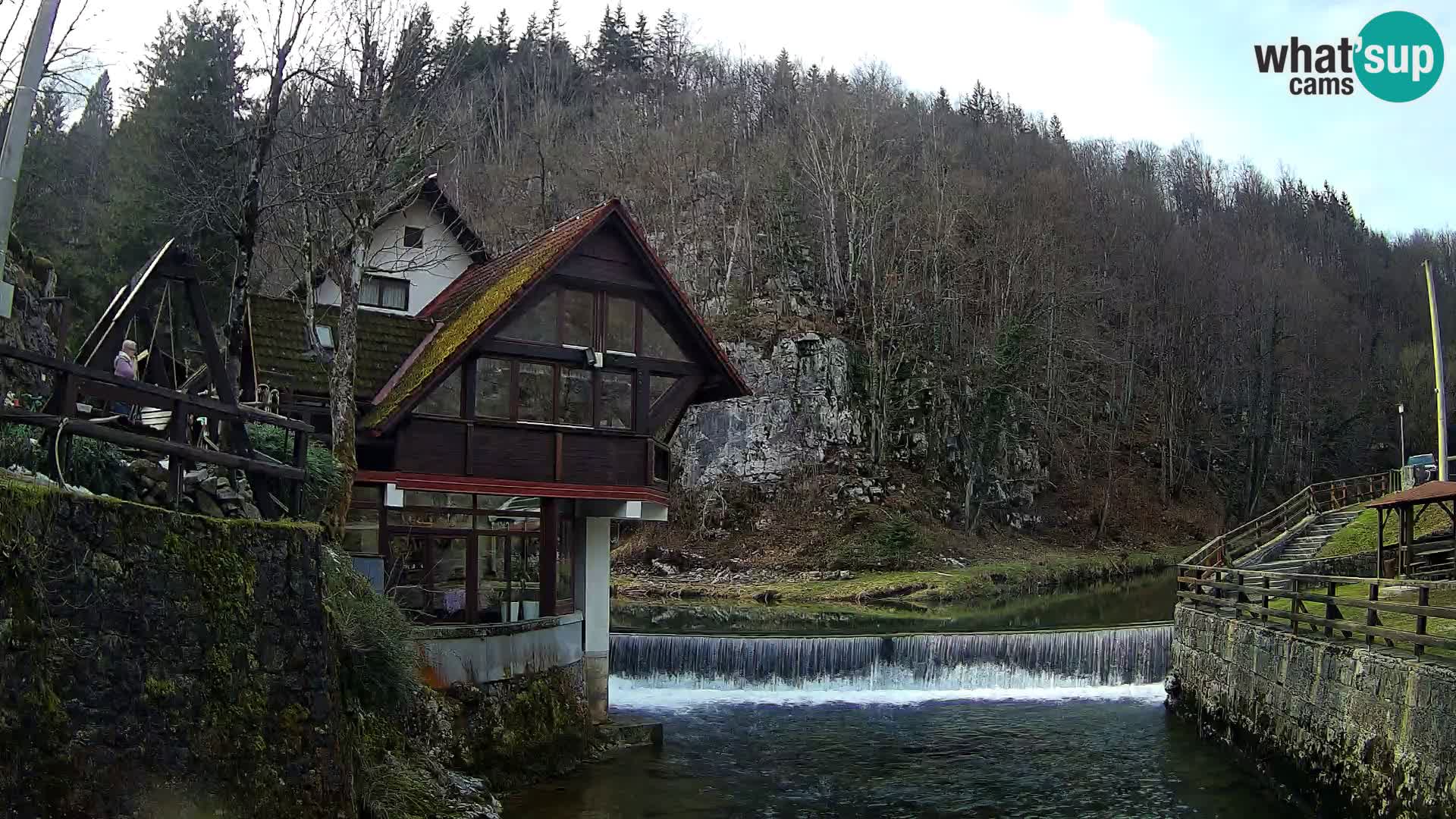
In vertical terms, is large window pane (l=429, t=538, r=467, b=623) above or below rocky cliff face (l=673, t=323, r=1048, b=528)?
below

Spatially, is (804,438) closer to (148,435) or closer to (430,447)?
(430,447)

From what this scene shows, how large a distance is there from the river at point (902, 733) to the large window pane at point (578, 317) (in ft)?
22.4

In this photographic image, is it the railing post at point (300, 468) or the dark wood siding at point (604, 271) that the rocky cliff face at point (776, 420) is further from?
the railing post at point (300, 468)

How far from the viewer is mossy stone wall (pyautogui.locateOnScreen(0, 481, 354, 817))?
23.4 ft

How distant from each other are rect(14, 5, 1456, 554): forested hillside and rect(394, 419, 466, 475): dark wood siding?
10.2 m

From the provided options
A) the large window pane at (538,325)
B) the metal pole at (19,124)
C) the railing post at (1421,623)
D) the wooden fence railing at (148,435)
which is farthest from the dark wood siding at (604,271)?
the railing post at (1421,623)

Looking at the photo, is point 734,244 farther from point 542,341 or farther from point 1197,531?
point 542,341

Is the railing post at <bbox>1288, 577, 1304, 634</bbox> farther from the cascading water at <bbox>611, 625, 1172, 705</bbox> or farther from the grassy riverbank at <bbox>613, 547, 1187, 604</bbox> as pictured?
the grassy riverbank at <bbox>613, 547, 1187, 604</bbox>

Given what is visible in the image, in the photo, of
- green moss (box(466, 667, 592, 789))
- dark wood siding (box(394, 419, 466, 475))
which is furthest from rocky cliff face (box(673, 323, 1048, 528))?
dark wood siding (box(394, 419, 466, 475))

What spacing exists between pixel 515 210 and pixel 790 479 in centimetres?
2223

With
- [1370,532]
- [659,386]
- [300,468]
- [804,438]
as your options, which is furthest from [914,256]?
[300,468]

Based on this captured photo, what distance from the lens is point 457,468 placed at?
17.6m

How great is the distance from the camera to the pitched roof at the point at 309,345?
61.4ft

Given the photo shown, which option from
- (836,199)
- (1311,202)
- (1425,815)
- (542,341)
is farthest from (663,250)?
(1311,202)
